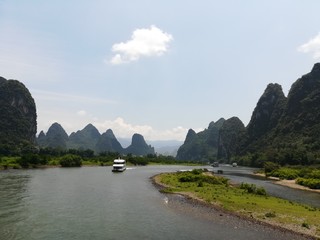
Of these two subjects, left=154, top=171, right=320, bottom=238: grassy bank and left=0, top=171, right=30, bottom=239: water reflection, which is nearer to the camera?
left=0, top=171, right=30, bottom=239: water reflection

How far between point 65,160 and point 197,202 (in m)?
110

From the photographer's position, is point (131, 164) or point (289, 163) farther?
point (131, 164)

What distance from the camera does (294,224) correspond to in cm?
3669

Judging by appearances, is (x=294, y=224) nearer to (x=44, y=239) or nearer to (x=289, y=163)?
(x=44, y=239)

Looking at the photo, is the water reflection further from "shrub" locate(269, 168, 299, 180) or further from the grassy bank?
"shrub" locate(269, 168, 299, 180)

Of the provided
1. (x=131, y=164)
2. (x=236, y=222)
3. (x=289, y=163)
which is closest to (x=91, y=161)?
(x=131, y=164)

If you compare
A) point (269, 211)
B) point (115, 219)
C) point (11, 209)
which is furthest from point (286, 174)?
point (11, 209)

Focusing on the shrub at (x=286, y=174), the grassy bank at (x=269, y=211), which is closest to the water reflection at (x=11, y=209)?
the grassy bank at (x=269, y=211)

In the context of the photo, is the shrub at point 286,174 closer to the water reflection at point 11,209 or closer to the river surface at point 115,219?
the river surface at point 115,219

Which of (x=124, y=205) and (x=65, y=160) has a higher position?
(x=65, y=160)

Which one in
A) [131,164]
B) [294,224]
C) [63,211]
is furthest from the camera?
[131,164]

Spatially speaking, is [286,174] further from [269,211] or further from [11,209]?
[11,209]

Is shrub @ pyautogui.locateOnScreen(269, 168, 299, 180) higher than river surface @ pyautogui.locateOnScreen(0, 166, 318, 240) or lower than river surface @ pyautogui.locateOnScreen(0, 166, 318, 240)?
higher

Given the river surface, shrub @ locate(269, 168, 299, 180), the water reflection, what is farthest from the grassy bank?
shrub @ locate(269, 168, 299, 180)
